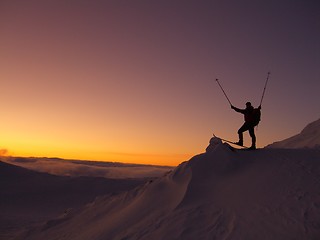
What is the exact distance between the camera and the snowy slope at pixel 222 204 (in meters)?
7.70

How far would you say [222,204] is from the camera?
28.6ft

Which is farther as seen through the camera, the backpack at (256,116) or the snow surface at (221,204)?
the backpack at (256,116)

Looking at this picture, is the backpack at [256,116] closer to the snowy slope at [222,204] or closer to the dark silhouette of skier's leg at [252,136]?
the dark silhouette of skier's leg at [252,136]

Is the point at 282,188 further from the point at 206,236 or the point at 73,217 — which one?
the point at 73,217

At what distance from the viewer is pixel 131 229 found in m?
8.98

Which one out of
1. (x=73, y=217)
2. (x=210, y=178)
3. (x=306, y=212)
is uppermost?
(x=210, y=178)

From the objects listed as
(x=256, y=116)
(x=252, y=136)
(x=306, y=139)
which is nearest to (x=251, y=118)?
(x=256, y=116)

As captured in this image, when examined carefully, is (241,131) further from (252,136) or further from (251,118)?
(251,118)

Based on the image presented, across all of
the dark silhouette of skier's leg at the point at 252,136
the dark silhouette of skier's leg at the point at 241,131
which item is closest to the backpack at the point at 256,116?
the dark silhouette of skier's leg at the point at 252,136

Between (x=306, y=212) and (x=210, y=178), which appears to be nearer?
(x=306, y=212)

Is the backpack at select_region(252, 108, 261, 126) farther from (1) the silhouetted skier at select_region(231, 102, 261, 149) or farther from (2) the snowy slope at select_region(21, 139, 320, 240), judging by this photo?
(2) the snowy slope at select_region(21, 139, 320, 240)

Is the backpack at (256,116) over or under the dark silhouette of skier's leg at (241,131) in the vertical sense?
over

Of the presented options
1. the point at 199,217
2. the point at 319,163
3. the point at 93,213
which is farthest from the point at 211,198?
the point at 93,213

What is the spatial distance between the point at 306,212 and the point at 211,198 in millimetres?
2214
